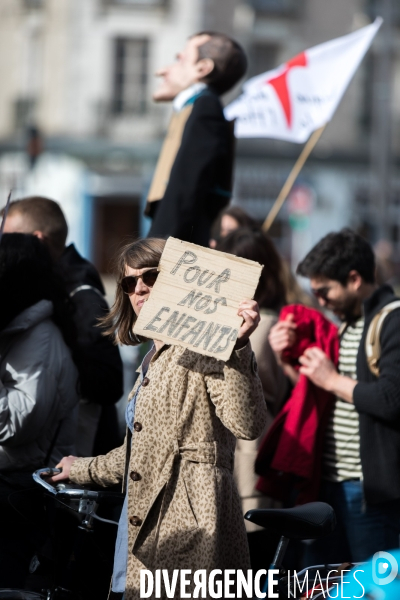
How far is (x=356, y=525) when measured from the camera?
4.14m

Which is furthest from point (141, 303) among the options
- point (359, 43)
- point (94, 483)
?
point (359, 43)

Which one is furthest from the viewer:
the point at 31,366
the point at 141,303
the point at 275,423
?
the point at 275,423

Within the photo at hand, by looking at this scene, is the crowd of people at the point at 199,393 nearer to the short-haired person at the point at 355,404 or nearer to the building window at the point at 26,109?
the short-haired person at the point at 355,404

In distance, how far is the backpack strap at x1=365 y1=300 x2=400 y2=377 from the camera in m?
4.10

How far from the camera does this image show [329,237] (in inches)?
173

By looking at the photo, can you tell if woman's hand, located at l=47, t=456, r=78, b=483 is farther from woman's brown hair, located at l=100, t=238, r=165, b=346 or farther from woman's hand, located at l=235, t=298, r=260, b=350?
woman's hand, located at l=235, t=298, r=260, b=350

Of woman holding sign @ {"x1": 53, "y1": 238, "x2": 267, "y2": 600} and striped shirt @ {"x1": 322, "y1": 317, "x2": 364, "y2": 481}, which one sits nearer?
woman holding sign @ {"x1": 53, "y1": 238, "x2": 267, "y2": 600}

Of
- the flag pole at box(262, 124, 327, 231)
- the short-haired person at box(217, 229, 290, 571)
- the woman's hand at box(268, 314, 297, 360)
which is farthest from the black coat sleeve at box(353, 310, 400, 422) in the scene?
the flag pole at box(262, 124, 327, 231)

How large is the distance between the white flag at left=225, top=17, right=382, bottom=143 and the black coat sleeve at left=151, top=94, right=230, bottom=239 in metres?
1.84

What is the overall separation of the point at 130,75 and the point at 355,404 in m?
27.5

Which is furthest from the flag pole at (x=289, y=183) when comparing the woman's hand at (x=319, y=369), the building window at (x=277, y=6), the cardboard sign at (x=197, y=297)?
the building window at (x=277, y=6)

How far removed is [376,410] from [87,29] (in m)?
28.1

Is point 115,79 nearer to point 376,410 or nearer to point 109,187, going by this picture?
point 109,187

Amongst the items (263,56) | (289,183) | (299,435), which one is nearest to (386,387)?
(299,435)
